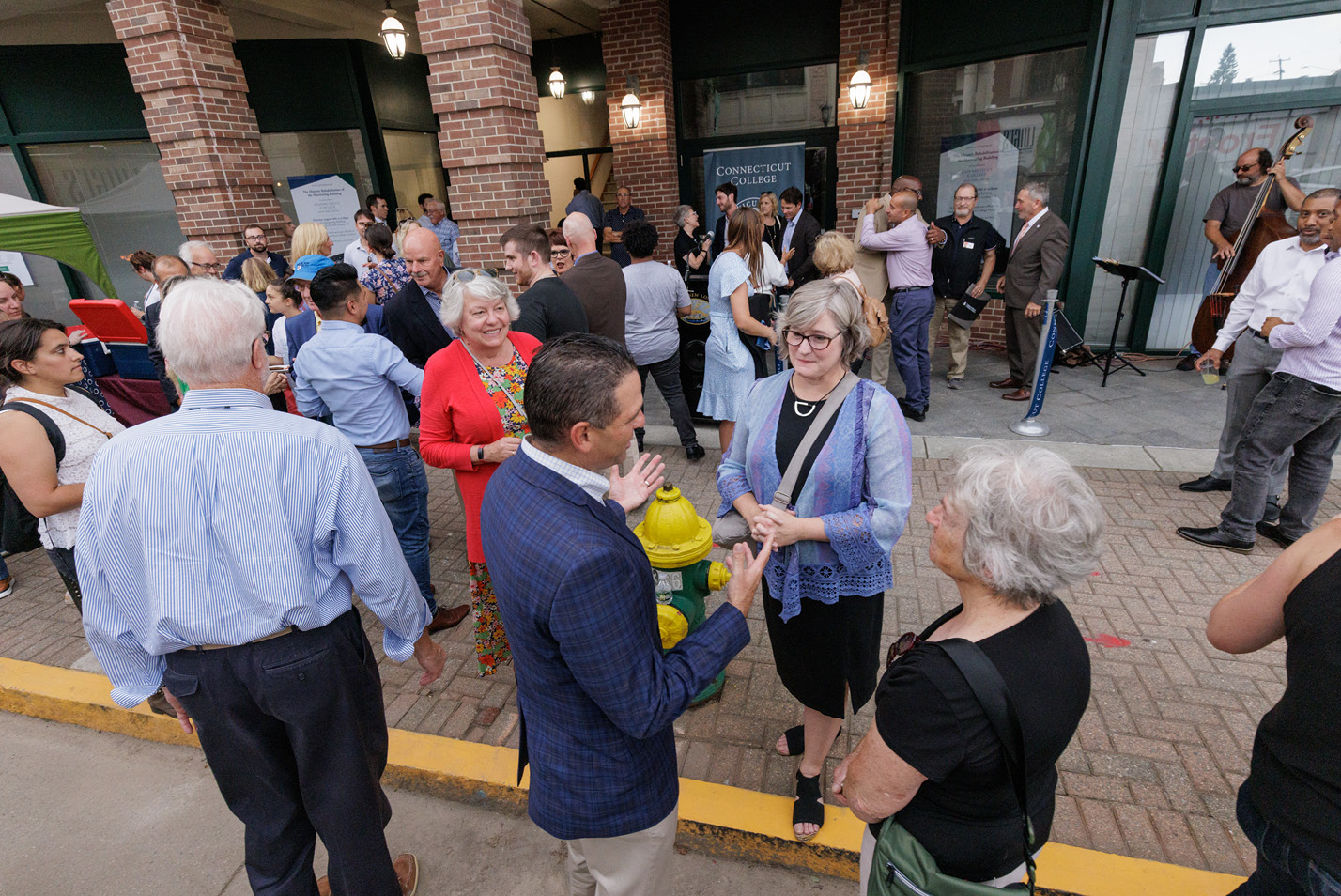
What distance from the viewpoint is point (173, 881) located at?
2762mm

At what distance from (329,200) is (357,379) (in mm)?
9196

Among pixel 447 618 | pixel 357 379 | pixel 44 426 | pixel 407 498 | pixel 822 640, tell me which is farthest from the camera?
pixel 447 618

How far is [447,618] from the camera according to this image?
4.05 m

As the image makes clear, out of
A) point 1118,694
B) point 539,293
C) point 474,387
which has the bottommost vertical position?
point 1118,694

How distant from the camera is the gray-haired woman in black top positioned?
4.60ft

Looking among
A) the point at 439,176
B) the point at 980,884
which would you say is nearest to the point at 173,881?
the point at 980,884

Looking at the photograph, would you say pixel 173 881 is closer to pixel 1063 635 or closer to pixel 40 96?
pixel 1063 635

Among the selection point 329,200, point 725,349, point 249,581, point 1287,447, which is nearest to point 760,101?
point 725,349

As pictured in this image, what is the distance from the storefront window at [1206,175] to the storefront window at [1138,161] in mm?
269

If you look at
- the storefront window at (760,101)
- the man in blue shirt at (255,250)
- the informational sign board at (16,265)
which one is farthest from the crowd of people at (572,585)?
the informational sign board at (16,265)

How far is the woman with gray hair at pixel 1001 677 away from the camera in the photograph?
4.59ft

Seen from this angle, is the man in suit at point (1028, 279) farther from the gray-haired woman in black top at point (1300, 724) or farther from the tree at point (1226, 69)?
the gray-haired woman in black top at point (1300, 724)

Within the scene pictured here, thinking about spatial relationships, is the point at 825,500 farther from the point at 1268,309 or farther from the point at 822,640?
the point at 1268,309

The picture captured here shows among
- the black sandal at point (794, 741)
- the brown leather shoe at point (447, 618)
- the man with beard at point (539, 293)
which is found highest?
the man with beard at point (539, 293)
